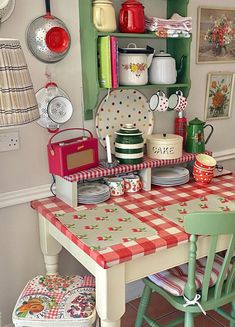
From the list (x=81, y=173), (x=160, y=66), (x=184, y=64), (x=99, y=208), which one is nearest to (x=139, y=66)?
(x=160, y=66)

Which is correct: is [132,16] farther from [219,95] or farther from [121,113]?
[219,95]

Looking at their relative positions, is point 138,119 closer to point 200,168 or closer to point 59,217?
point 200,168

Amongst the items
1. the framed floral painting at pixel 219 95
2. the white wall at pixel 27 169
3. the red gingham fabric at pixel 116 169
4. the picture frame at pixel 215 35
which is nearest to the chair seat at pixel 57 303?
the white wall at pixel 27 169

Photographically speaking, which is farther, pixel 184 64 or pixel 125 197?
pixel 184 64

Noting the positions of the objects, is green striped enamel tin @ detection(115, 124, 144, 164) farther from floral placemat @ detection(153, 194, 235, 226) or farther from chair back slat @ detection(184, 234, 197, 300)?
chair back slat @ detection(184, 234, 197, 300)

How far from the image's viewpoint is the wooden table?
1373 mm

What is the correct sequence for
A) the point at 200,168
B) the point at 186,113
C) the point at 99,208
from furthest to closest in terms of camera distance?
1. the point at 186,113
2. the point at 200,168
3. the point at 99,208

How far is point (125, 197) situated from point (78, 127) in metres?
0.42

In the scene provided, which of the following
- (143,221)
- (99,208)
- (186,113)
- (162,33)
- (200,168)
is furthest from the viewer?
(186,113)

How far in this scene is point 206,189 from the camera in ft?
6.50

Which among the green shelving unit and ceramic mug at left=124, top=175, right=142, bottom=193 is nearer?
the green shelving unit

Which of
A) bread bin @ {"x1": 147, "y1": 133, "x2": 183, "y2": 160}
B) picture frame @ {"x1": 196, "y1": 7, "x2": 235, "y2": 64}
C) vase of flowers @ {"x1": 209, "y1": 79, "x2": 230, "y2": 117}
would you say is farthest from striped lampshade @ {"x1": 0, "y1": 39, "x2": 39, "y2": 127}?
vase of flowers @ {"x1": 209, "y1": 79, "x2": 230, "y2": 117}

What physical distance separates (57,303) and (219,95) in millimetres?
1577

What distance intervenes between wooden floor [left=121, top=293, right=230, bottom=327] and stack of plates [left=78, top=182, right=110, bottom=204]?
0.78 metres
